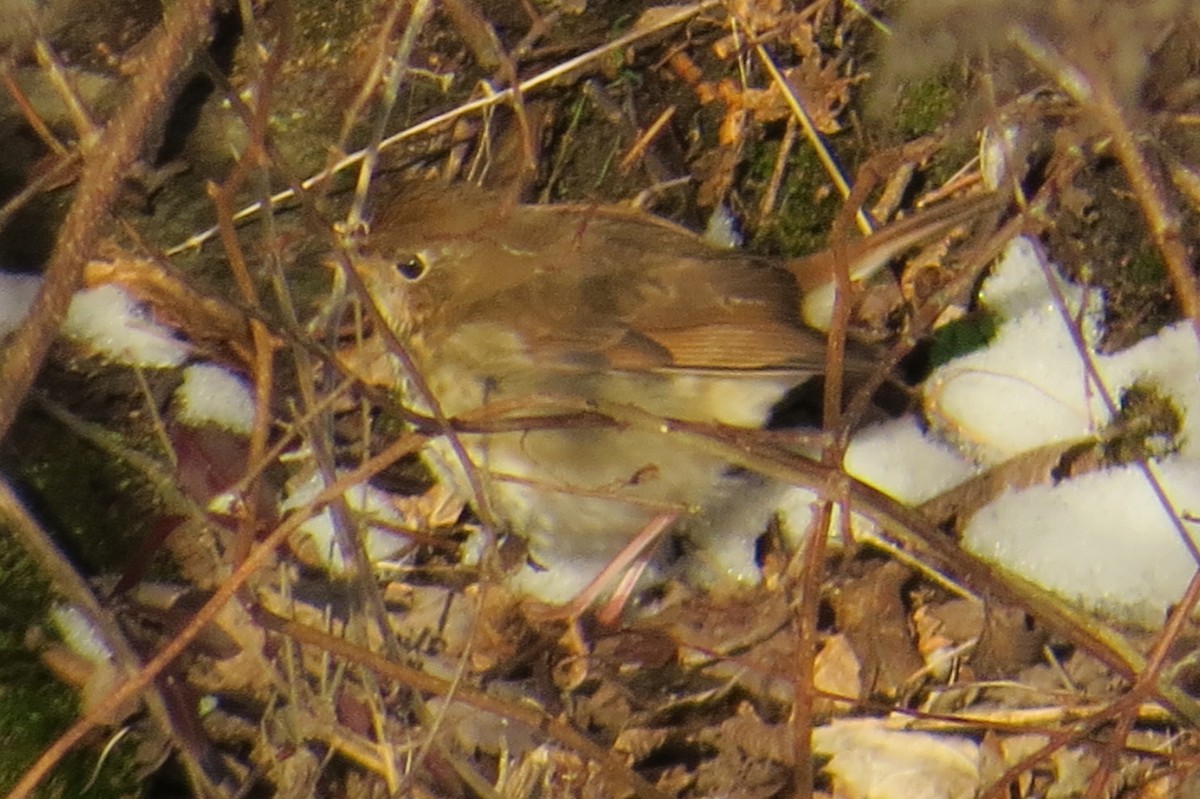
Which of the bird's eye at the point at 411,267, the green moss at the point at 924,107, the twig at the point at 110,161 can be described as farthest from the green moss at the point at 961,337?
the twig at the point at 110,161

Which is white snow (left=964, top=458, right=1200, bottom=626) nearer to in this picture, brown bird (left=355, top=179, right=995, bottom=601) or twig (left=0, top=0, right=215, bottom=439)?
brown bird (left=355, top=179, right=995, bottom=601)

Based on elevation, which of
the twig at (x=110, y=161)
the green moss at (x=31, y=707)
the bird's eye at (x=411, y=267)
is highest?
the twig at (x=110, y=161)

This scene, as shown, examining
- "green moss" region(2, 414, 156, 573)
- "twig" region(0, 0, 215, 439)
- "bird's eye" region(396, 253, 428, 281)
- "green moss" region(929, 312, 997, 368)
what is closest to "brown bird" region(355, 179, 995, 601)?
"bird's eye" region(396, 253, 428, 281)

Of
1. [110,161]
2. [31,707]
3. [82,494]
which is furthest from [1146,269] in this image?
[31,707]

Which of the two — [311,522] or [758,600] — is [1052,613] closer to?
[758,600]

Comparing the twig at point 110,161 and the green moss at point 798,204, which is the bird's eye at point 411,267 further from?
the twig at point 110,161

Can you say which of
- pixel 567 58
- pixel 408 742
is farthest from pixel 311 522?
pixel 567 58

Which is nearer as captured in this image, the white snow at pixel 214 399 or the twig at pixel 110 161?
the twig at pixel 110 161

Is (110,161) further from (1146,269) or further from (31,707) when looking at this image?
(1146,269)

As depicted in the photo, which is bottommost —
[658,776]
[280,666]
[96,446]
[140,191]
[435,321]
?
[658,776]
